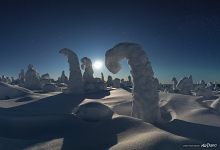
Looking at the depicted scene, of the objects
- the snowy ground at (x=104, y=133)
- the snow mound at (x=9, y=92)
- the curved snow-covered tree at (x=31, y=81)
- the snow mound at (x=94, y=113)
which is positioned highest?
the curved snow-covered tree at (x=31, y=81)

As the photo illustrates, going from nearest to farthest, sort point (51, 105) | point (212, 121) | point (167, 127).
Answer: point (167, 127)
point (212, 121)
point (51, 105)

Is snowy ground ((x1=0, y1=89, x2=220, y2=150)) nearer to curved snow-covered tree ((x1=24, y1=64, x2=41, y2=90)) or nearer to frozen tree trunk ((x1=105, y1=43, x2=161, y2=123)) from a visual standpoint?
frozen tree trunk ((x1=105, y1=43, x2=161, y2=123))

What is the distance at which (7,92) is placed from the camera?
34.6 meters

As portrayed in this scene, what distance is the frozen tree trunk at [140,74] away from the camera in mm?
16484

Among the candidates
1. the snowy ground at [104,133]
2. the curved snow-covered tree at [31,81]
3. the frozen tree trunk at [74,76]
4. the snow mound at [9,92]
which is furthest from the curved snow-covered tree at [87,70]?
the snowy ground at [104,133]

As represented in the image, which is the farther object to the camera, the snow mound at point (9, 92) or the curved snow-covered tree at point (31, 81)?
the curved snow-covered tree at point (31, 81)

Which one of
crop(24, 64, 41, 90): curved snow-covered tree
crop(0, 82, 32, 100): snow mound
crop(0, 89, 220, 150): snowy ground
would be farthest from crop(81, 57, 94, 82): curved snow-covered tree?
crop(0, 89, 220, 150): snowy ground

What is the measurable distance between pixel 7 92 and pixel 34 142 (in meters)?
23.4

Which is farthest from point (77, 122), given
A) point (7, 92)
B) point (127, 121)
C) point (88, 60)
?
point (88, 60)

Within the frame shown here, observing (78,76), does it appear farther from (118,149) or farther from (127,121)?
(118,149)

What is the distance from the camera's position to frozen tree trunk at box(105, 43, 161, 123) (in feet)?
54.1

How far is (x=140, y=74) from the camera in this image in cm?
1694

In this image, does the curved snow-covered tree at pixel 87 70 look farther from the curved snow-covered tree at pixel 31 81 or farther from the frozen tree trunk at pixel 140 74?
the frozen tree trunk at pixel 140 74

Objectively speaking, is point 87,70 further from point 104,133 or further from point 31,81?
point 104,133
